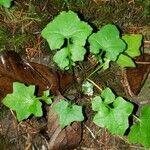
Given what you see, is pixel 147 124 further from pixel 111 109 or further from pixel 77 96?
pixel 77 96

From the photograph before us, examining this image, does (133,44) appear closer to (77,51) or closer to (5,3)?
(77,51)

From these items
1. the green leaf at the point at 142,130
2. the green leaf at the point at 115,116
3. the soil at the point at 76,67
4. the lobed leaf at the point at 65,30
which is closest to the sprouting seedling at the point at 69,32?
the lobed leaf at the point at 65,30

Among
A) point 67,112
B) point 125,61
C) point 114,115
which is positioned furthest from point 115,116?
point 125,61

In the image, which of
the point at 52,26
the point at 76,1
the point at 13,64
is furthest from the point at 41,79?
the point at 76,1

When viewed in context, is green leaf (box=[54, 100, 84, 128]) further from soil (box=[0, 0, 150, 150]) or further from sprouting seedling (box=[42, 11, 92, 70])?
sprouting seedling (box=[42, 11, 92, 70])

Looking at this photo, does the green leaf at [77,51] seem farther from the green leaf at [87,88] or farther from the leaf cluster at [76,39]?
the green leaf at [87,88]

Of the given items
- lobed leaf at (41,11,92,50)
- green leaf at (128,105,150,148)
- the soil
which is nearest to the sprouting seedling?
lobed leaf at (41,11,92,50)
